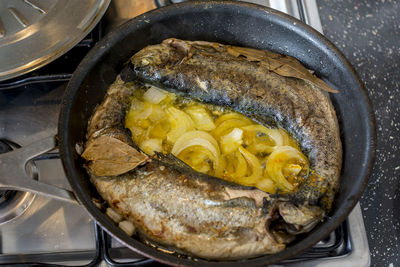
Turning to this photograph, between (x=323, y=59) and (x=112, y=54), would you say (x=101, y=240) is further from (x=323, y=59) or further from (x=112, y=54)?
(x=323, y=59)

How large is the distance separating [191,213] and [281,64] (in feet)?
1.77

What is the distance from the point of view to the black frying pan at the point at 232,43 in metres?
0.92

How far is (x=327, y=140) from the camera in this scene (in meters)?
1.04

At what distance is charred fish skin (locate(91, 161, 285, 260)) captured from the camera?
0.91 m

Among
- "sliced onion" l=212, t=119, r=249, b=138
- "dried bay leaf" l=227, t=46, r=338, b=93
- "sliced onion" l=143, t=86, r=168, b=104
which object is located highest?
"dried bay leaf" l=227, t=46, r=338, b=93

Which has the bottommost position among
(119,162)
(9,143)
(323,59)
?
(9,143)

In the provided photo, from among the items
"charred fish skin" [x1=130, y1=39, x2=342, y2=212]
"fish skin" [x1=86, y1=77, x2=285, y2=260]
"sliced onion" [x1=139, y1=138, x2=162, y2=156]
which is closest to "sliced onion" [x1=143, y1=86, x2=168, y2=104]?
"charred fish skin" [x1=130, y1=39, x2=342, y2=212]

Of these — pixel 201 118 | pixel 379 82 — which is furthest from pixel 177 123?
pixel 379 82

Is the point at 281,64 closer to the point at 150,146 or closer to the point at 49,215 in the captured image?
the point at 150,146

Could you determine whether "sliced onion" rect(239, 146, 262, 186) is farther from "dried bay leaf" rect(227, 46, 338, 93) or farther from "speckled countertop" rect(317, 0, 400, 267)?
"speckled countertop" rect(317, 0, 400, 267)

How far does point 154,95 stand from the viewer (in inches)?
44.9

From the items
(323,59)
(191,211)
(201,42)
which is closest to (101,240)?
(191,211)

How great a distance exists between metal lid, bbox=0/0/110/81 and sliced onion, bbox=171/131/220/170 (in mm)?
481

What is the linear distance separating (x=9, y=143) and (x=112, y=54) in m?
0.46
